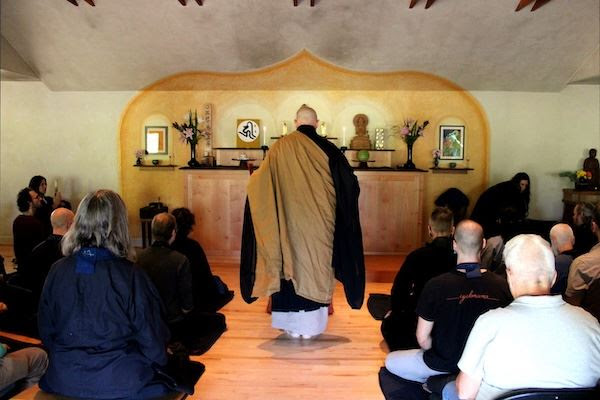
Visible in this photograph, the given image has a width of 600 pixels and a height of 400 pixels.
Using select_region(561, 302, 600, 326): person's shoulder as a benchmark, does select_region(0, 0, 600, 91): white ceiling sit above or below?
above

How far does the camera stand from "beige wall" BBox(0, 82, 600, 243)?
6.38 metres

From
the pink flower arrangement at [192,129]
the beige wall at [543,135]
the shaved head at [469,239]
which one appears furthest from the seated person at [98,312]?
the beige wall at [543,135]

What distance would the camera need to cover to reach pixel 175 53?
587 cm

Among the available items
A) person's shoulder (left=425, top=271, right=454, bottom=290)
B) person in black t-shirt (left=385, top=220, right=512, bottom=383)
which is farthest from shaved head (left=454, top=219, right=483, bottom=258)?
person's shoulder (left=425, top=271, right=454, bottom=290)

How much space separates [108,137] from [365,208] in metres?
3.61

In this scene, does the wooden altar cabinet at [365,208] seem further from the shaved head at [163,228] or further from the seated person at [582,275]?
the seated person at [582,275]

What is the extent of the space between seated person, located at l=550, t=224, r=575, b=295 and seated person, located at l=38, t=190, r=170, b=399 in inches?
90.2

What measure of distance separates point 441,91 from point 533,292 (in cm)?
528

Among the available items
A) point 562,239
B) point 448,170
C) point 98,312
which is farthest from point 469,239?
point 448,170

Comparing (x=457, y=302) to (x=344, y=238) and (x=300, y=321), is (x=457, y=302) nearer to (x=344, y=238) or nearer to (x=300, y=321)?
(x=344, y=238)

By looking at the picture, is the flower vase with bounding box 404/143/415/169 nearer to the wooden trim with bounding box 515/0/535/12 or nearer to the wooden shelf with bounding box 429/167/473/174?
the wooden shelf with bounding box 429/167/473/174

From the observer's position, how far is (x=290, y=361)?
9.62ft

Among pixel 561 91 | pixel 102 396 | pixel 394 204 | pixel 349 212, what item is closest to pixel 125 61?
pixel 394 204

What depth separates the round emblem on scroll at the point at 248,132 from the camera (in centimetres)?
642
